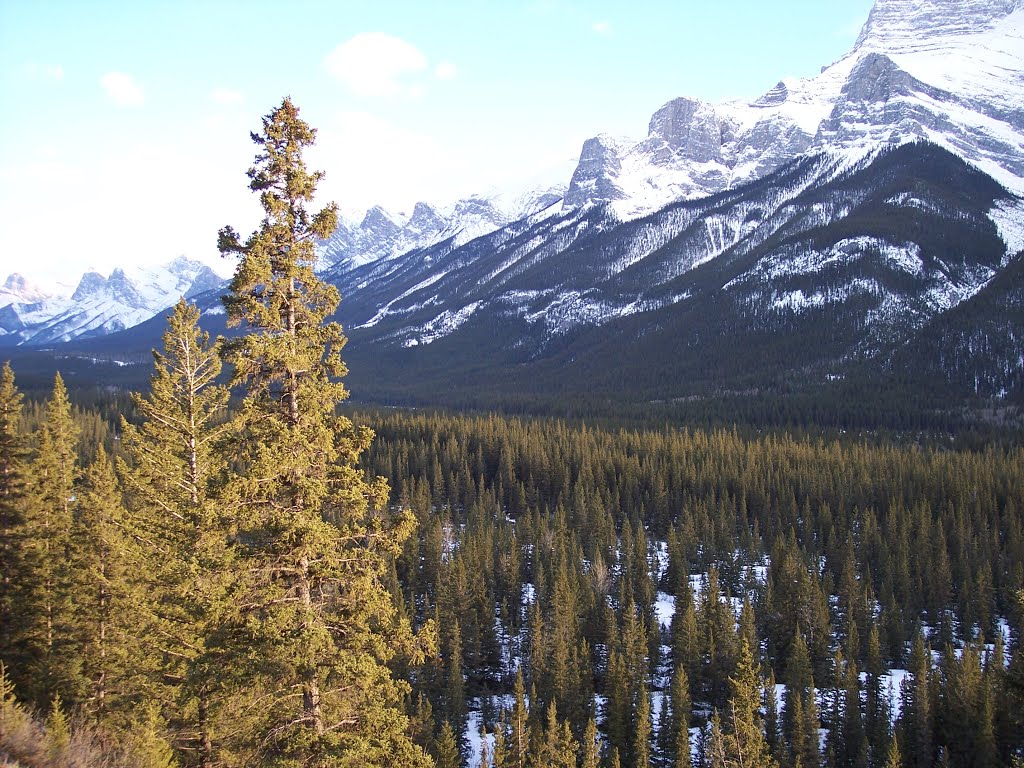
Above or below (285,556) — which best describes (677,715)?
below

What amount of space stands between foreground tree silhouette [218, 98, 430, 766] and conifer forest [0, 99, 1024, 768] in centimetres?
6

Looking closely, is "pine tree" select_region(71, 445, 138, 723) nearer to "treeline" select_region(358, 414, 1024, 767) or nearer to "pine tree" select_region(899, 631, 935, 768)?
"treeline" select_region(358, 414, 1024, 767)

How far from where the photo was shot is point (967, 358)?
176m

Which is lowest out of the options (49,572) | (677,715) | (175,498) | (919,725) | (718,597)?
(919,725)

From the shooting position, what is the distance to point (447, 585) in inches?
2520

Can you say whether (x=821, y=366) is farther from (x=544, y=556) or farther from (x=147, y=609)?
(x=147, y=609)

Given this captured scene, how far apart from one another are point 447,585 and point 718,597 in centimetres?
2291

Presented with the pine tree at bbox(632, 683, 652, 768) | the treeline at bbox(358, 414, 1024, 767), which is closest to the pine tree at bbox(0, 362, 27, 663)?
the treeline at bbox(358, 414, 1024, 767)

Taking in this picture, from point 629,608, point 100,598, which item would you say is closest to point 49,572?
point 100,598

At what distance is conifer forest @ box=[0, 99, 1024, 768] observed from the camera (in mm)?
14141

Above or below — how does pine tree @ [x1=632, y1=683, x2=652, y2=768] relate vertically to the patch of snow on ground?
above

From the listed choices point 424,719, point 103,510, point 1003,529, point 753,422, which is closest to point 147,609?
point 103,510

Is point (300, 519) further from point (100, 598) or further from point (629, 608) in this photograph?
point (629, 608)

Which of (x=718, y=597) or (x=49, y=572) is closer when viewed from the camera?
(x=49, y=572)
